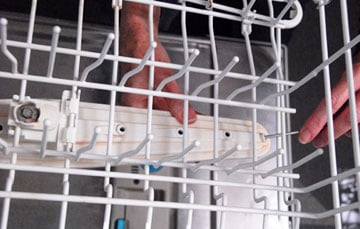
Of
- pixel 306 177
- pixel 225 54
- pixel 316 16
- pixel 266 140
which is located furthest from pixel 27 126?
pixel 316 16

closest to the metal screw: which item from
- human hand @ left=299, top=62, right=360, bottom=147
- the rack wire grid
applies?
the rack wire grid

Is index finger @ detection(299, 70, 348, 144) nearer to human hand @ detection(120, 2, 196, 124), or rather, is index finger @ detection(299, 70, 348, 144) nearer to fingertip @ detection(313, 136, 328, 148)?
fingertip @ detection(313, 136, 328, 148)

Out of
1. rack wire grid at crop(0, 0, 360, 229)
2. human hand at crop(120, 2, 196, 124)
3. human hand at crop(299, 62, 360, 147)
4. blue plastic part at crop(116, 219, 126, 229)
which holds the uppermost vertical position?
human hand at crop(120, 2, 196, 124)

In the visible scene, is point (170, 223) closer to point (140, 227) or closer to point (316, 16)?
point (140, 227)

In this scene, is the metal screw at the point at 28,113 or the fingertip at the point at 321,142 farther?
the fingertip at the point at 321,142

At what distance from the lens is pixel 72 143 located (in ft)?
1.39

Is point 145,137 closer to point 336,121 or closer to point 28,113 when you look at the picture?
point 28,113

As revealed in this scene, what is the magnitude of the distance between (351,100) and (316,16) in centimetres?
66

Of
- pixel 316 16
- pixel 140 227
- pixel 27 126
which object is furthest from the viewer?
pixel 316 16

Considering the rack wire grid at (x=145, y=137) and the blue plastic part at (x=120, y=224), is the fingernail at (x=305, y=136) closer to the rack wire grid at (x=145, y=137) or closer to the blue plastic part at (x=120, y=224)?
the rack wire grid at (x=145, y=137)

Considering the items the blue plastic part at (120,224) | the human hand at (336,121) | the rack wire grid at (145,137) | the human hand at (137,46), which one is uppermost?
the human hand at (137,46)

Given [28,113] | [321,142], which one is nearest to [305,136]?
[321,142]

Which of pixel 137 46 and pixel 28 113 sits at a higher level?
pixel 137 46

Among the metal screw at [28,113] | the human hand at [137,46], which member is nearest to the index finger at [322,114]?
the human hand at [137,46]
